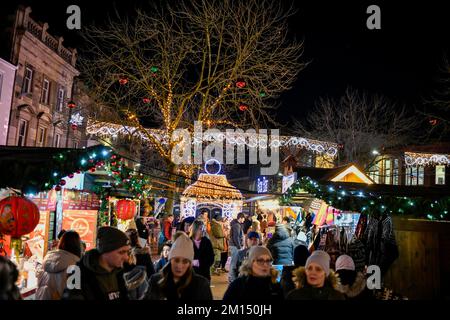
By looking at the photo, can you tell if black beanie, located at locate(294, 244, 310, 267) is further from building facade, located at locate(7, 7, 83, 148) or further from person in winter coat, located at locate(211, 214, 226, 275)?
building facade, located at locate(7, 7, 83, 148)

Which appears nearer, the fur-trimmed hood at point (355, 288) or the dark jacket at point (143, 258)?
the fur-trimmed hood at point (355, 288)

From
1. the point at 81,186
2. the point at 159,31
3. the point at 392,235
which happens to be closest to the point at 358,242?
the point at 392,235

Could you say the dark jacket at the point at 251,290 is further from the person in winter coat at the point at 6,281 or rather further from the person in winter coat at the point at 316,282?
the person in winter coat at the point at 6,281

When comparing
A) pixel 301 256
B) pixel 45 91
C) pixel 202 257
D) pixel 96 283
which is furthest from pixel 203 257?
pixel 45 91

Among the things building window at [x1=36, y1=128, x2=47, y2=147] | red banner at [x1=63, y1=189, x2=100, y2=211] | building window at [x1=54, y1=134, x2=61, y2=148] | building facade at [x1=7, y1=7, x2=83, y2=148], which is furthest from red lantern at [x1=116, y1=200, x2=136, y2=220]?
building window at [x1=54, y1=134, x2=61, y2=148]

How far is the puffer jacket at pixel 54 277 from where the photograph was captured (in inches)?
188

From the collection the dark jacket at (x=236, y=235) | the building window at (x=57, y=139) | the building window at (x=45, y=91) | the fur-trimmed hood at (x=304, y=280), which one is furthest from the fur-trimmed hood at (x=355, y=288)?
→ the building window at (x=57, y=139)

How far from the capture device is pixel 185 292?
4016mm

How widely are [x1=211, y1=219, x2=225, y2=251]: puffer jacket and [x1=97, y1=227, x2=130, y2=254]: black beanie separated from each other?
28.9ft

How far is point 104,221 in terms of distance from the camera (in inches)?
428

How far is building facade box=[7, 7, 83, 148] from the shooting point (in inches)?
862

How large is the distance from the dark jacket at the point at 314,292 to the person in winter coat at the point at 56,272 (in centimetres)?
262
